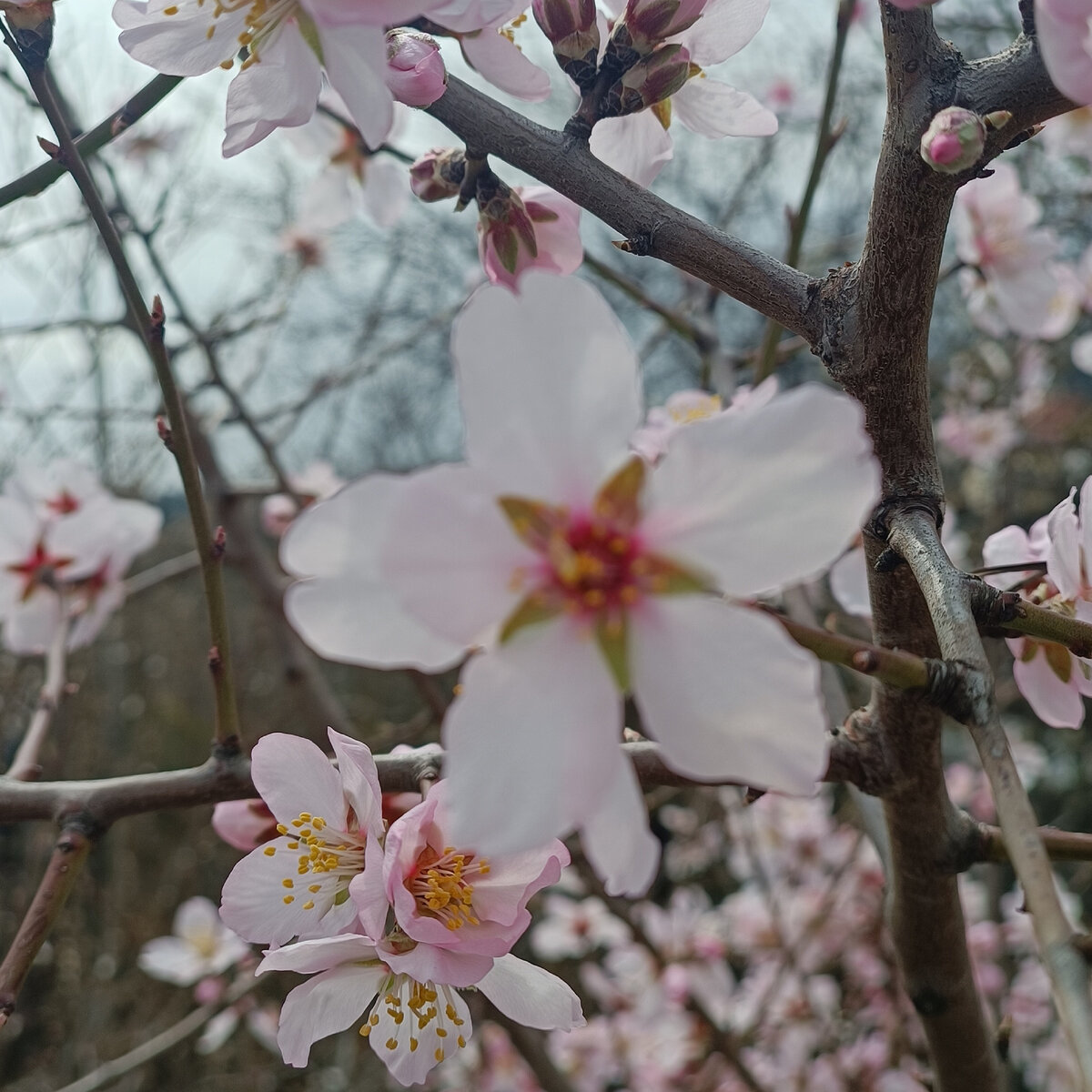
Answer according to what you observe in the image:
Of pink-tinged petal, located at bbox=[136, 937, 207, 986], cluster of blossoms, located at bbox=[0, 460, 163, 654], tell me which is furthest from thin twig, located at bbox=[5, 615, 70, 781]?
pink-tinged petal, located at bbox=[136, 937, 207, 986]

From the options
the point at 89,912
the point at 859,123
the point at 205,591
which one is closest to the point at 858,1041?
the point at 205,591

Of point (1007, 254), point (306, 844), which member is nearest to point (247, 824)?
point (306, 844)

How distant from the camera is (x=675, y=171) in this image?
8.17 m

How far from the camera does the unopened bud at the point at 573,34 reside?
0.75 metres

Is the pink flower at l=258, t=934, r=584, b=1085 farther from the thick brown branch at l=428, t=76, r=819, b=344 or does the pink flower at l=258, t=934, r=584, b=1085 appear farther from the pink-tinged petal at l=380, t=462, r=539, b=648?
the thick brown branch at l=428, t=76, r=819, b=344

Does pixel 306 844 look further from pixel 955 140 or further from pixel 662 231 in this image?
pixel 955 140

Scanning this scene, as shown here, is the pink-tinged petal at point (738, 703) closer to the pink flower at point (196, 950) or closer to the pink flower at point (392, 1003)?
the pink flower at point (392, 1003)

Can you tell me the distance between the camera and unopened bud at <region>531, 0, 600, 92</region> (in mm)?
750

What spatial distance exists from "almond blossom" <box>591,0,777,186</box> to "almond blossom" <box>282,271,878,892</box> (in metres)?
0.49

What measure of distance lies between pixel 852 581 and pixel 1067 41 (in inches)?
26.3

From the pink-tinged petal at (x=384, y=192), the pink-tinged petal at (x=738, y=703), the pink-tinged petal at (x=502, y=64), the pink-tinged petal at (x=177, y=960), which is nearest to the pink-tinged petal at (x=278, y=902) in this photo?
the pink-tinged petal at (x=738, y=703)

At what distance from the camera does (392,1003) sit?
2.51 ft

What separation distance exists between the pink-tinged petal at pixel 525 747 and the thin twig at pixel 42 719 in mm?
672

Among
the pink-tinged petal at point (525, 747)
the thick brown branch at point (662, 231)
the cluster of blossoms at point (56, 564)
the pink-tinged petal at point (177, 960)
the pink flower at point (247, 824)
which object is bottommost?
the pink-tinged petal at point (525, 747)
